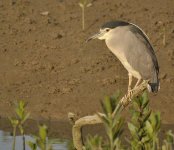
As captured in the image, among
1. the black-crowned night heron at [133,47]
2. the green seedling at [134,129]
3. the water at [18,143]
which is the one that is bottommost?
the water at [18,143]

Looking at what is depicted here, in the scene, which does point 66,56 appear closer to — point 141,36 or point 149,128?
point 141,36

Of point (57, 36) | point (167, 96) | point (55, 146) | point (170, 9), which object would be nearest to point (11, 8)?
point (57, 36)

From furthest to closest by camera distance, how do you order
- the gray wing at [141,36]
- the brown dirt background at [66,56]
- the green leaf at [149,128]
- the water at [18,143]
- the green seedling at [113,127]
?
the brown dirt background at [66,56] → the water at [18,143] → the gray wing at [141,36] → the green leaf at [149,128] → the green seedling at [113,127]

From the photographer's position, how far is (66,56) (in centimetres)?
1398

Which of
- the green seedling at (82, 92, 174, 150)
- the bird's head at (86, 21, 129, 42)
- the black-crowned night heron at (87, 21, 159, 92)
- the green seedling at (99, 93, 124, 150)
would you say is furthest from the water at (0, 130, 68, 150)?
the green seedling at (99, 93, 124, 150)

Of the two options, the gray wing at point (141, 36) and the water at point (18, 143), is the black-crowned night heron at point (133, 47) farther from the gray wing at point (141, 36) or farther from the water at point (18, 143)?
Result: the water at point (18, 143)

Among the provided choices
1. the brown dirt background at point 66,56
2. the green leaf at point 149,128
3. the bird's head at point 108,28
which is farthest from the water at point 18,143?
the green leaf at point 149,128

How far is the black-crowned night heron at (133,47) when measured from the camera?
919 centimetres

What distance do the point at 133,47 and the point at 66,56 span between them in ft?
15.2

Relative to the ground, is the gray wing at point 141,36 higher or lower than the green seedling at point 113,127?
higher

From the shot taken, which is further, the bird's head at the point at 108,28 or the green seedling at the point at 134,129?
the bird's head at the point at 108,28

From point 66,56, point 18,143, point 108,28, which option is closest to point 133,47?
point 108,28

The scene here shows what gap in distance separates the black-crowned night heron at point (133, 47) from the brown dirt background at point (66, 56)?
2485 mm

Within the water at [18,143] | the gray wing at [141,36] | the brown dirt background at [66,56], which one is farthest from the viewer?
the brown dirt background at [66,56]
